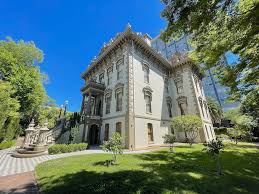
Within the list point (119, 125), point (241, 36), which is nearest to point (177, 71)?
point (119, 125)

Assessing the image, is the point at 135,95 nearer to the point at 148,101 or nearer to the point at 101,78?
the point at 148,101

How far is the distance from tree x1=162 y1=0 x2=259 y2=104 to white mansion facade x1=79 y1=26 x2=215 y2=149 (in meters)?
9.46

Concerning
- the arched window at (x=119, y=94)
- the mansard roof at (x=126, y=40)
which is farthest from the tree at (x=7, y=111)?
the arched window at (x=119, y=94)

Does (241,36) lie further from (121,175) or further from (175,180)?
(121,175)

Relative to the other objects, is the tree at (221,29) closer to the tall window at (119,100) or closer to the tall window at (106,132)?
the tall window at (119,100)

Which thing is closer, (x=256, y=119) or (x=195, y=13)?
(x=195, y=13)

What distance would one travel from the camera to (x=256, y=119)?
2711 centimetres

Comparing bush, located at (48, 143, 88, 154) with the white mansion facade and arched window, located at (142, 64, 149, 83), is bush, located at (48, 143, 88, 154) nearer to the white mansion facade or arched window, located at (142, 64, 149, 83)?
the white mansion facade

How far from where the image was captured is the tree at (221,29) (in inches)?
184

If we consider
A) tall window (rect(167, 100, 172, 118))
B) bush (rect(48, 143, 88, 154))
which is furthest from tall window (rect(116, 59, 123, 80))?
bush (rect(48, 143, 88, 154))

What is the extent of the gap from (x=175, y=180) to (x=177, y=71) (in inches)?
852

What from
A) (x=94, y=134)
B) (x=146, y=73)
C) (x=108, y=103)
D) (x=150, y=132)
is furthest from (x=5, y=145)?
(x=146, y=73)

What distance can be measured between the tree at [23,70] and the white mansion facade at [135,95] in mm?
9850

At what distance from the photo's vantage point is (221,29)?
6246 mm
